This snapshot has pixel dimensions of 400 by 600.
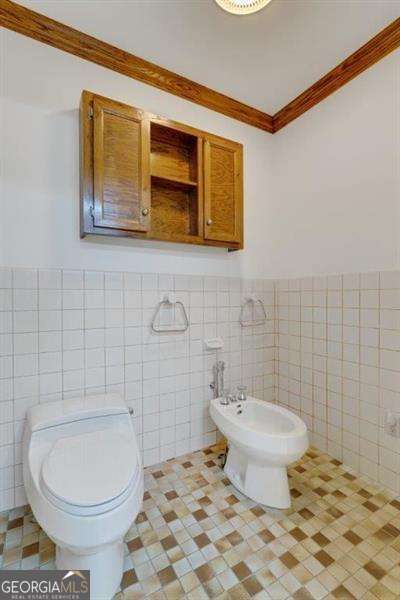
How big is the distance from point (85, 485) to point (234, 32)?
2.22 m

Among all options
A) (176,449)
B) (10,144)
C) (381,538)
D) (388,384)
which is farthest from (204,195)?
(381,538)

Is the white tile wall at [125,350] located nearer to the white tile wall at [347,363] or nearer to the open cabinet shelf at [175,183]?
Result: the white tile wall at [347,363]

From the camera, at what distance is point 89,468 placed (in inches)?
42.0

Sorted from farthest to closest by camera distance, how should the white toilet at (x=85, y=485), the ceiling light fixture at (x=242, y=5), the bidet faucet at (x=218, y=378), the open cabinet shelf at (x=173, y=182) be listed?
1. the bidet faucet at (x=218, y=378)
2. the open cabinet shelf at (x=173, y=182)
3. the ceiling light fixture at (x=242, y=5)
4. the white toilet at (x=85, y=485)

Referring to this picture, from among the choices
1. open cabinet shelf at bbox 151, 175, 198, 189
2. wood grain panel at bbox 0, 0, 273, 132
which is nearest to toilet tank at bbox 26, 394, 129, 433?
open cabinet shelf at bbox 151, 175, 198, 189

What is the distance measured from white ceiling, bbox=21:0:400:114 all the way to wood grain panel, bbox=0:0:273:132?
43 mm

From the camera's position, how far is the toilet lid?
37.2 inches

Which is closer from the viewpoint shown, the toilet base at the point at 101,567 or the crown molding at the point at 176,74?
the toilet base at the point at 101,567

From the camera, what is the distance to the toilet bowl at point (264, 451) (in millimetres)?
1376

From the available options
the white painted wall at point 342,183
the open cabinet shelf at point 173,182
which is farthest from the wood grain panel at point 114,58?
the open cabinet shelf at point 173,182

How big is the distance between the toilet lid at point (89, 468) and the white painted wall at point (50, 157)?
2.94ft

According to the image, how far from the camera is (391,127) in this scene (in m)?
1.55

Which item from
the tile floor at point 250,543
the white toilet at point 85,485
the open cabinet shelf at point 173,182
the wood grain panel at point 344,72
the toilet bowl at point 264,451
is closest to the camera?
the white toilet at point 85,485

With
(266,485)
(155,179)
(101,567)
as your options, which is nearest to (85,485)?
(101,567)
